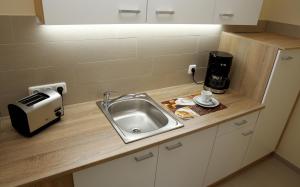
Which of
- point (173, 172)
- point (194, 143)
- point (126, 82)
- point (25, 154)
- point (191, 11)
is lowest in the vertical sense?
point (173, 172)

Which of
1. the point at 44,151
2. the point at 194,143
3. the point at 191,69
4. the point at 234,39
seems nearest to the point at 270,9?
the point at 234,39

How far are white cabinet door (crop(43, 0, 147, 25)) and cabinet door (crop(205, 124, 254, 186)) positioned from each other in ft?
3.31

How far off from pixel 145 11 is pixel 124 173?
871 millimetres

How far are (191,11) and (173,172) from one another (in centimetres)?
102

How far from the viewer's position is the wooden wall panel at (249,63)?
5.26ft

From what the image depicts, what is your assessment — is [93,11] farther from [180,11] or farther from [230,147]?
[230,147]

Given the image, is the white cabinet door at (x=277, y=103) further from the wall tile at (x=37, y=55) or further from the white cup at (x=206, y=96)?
the wall tile at (x=37, y=55)

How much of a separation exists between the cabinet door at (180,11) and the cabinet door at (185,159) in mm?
699

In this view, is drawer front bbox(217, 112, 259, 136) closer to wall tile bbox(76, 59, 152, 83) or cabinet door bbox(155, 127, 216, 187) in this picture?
cabinet door bbox(155, 127, 216, 187)

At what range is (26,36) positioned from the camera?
1190mm

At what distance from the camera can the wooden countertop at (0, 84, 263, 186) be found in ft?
3.15

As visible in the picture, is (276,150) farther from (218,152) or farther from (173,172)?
(173,172)

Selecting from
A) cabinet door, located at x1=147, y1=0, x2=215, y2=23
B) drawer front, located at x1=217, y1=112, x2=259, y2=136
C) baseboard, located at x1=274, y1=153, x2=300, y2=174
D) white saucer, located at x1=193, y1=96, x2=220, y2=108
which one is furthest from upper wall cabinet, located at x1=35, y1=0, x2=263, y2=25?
baseboard, located at x1=274, y1=153, x2=300, y2=174

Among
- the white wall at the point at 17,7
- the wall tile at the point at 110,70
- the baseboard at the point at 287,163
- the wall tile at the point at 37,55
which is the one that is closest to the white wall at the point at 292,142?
the baseboard at the point at 287,163
